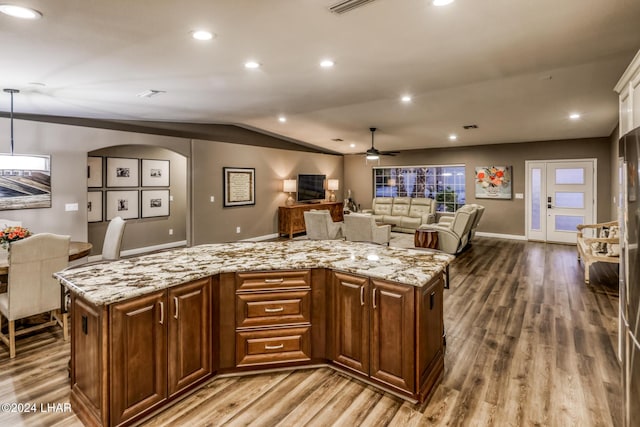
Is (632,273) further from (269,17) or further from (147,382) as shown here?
(147,382)

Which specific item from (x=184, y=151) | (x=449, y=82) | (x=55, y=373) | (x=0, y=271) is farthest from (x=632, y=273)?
(x=184, y=151)

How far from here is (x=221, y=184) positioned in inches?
292

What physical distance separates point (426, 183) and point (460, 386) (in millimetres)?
8089

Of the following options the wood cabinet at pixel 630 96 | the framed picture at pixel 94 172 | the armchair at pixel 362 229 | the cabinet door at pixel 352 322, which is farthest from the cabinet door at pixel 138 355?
the framed picture at pixel 94 172

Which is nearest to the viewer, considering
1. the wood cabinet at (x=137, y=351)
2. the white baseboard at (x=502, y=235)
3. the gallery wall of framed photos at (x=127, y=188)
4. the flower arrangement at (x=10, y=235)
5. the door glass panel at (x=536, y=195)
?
the wood cabinet at (x=137, y=351)

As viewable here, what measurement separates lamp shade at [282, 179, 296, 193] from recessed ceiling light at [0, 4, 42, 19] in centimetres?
679

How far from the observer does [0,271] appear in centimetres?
286

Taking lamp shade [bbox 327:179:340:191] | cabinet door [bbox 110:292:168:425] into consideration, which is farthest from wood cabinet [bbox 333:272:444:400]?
lamp shade [bbox 327:179:340:191]

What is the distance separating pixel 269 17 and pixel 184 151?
496 cm

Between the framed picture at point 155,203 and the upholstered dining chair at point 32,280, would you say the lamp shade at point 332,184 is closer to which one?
the framed picture at point 155,203

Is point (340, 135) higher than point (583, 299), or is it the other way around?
point (340, 135)

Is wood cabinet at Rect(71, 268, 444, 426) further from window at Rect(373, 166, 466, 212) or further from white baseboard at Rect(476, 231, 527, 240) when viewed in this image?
window at Rect(373, 166, 466, 212)

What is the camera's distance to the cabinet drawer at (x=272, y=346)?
8.29 ft

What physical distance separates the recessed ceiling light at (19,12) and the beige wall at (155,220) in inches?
184
